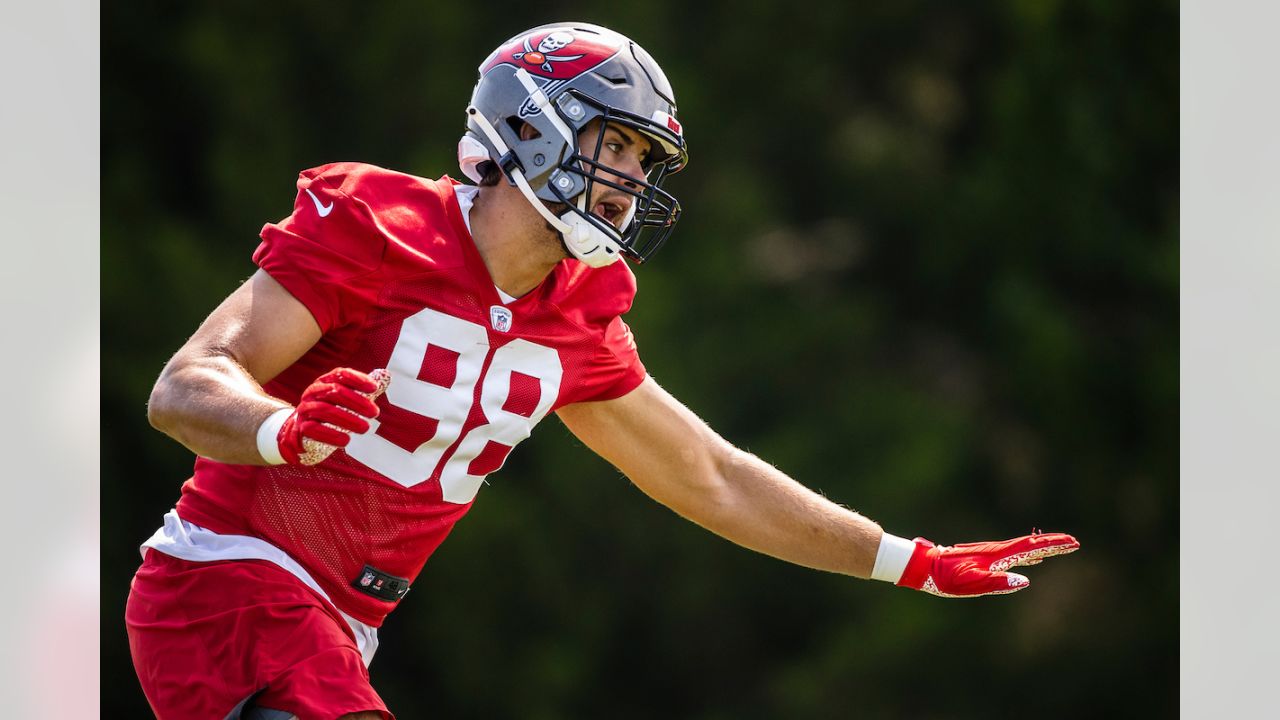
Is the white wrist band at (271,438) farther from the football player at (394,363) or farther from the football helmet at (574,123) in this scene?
the football helmet at (574,123)

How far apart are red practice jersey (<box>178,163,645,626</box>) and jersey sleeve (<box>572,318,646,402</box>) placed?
0.48 ft

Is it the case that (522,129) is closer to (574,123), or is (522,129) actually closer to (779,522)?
(574,123)

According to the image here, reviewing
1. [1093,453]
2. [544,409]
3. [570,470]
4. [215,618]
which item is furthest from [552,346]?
[1093,453]

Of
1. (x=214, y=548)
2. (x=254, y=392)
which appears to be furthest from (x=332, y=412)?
(x=214, y=548)

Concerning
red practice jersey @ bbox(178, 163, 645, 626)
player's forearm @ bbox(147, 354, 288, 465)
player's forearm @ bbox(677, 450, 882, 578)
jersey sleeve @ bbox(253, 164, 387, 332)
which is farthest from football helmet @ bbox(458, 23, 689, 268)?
player's forearm @ bbox(147, 354, 288, 465)

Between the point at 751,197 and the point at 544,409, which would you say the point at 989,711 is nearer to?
the point at 751,197

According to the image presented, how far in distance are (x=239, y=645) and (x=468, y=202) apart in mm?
1006

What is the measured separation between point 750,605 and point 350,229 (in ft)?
23.4

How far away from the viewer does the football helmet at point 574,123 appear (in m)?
3.38

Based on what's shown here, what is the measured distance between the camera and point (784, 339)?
33.5ft

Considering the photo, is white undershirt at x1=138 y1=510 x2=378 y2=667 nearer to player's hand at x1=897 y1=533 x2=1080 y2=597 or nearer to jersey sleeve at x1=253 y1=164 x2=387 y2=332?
jersey sleeve at x1=253 y1=164 x2=387 y2=332

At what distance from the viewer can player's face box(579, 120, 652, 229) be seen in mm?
3412

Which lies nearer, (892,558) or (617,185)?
(617,185)

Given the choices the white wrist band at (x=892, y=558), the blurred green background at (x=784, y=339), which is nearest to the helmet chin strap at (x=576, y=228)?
the white wrist band at (x=892, y=558)
